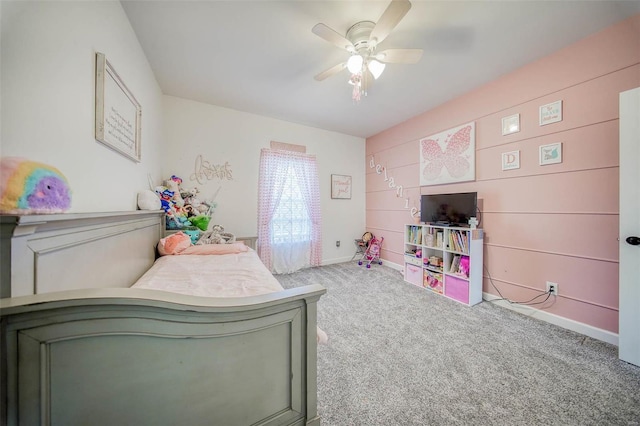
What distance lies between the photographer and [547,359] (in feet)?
4.94

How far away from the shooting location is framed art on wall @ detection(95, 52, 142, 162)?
1.16m

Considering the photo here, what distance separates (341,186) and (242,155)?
1801 millimetres

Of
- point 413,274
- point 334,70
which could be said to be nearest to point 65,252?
point 334,70

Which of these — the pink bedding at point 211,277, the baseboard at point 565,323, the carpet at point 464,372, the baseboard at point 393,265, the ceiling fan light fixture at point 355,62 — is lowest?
the carpet at point 464,372

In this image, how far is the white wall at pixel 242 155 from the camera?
2805mm

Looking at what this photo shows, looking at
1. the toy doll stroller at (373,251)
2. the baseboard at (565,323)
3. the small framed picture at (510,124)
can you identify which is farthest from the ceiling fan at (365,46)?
the toy doll stroller at (373,251)

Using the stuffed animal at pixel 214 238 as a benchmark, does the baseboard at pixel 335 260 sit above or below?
below

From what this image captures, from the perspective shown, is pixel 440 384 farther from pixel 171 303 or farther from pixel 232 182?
pixel 232 182

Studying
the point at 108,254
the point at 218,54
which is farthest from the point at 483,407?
the point at 218,54

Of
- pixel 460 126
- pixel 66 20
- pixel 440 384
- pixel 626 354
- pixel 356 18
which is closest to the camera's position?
pixel 66 20

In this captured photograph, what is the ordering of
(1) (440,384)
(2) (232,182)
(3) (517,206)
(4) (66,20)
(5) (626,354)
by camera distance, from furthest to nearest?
(2) (232,182) → (3) (517,206) → (5) (626,354) → (1) (440,384) → (4) (66,20)

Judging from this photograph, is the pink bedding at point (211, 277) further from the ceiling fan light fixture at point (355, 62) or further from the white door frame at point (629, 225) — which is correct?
the white door frame at point (629, 225)

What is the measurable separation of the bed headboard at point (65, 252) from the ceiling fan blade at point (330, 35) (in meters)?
1.59

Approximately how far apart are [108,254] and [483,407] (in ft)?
7.03
